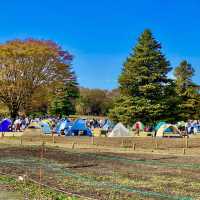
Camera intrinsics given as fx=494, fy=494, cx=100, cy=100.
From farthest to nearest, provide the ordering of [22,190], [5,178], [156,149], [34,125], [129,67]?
[129,67], [34,125], [156,149], [5,178], [22,190]

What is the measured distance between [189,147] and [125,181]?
48.6ft

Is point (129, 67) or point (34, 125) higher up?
point (129, 67)

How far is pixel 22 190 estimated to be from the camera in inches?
436

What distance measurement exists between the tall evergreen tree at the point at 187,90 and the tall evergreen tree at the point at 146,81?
42.5 feet

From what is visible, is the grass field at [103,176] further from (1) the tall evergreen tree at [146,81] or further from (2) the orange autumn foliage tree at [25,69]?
(2) the orange autumn foliage tree at [25,69]

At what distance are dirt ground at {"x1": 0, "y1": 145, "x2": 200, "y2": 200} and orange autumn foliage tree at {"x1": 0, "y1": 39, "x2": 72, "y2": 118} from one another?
133ft

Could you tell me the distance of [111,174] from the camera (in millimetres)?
14102

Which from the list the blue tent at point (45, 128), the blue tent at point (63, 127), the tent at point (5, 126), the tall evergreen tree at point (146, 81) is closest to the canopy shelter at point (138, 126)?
the tall evergreen tree at point (146, 81)

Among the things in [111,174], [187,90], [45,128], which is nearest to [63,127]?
[45,128]

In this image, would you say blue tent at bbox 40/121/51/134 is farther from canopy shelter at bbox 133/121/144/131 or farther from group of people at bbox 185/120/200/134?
group of people at bbox 185/120/200/134

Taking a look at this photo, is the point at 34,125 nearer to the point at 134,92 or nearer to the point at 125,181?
the point at 134,92

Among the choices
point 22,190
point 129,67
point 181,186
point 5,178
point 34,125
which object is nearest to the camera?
point 22,190

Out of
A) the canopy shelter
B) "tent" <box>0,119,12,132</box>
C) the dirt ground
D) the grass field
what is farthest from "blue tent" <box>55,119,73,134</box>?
the grass field

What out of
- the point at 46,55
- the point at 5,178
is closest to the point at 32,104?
the point at 46,55
